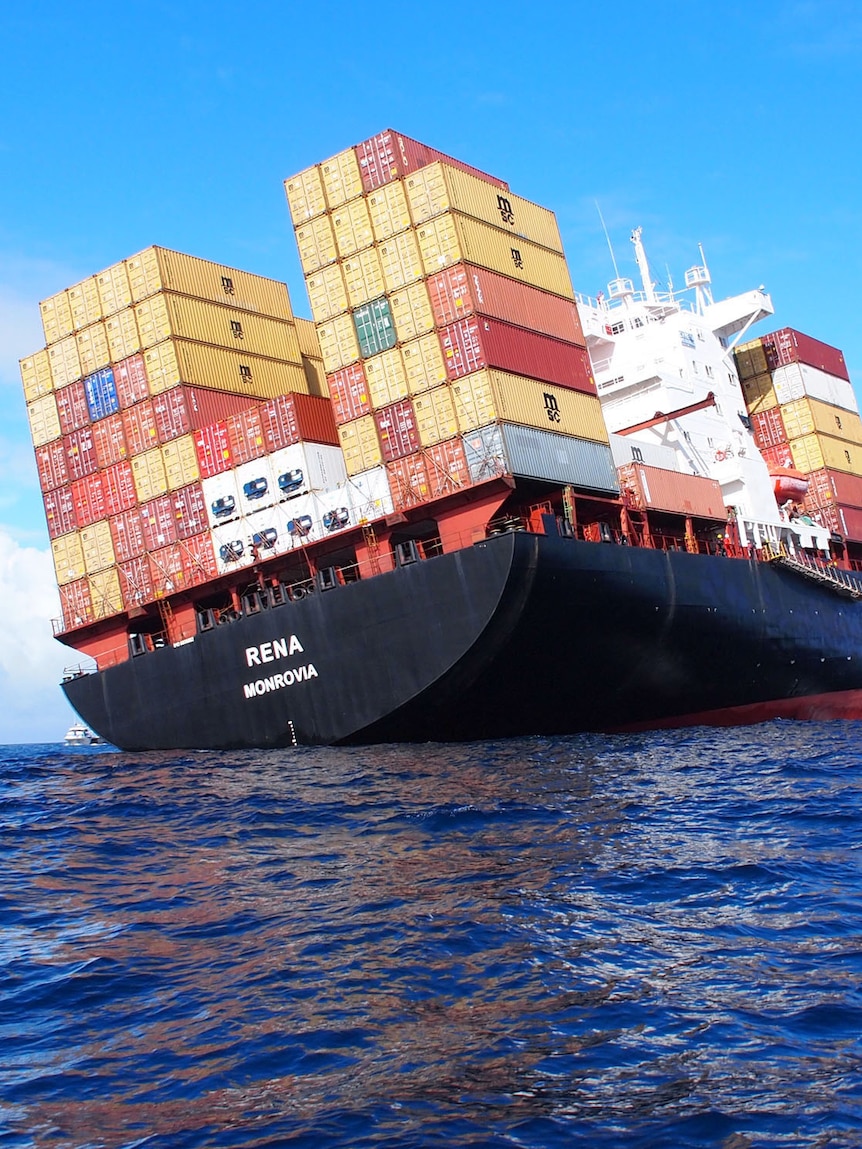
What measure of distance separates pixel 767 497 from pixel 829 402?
35.7 ft

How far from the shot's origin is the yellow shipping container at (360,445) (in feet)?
109

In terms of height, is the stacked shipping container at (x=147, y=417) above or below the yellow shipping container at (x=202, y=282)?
below

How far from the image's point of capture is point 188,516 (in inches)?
1465

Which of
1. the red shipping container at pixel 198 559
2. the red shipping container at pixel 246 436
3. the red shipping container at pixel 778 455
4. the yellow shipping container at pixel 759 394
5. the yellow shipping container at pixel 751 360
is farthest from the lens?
the yellow shipping container at pixel 751 360

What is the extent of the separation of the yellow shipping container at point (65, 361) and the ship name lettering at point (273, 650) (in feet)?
46.5

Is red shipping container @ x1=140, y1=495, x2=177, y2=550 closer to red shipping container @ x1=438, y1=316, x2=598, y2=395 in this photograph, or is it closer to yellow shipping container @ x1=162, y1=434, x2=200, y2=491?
yellow shipping container @ x1=162, y1=434, x2=200, y2=491

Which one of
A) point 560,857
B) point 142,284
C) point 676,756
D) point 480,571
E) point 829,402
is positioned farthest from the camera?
point 829,402

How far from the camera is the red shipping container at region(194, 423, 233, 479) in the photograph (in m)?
36.7

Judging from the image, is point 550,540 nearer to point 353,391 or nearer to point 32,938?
point 353,391

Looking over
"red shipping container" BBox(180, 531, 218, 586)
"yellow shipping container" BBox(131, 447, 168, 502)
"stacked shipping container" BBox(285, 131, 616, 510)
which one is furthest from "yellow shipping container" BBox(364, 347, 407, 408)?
"yellow shipping container" BBox(131, 447, 168, 502)

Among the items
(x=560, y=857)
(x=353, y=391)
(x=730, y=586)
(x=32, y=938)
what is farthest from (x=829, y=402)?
(x=32, y=938)

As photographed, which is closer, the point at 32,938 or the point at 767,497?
the point at 32,938

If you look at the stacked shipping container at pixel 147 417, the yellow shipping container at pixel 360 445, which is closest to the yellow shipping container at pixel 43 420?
the stacked shipping container at pixel 147 417

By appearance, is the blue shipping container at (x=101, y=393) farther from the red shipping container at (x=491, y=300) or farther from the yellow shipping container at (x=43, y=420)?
the red shipping container at (x=491, y=300)
